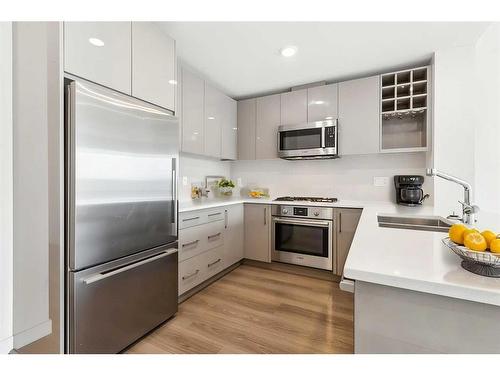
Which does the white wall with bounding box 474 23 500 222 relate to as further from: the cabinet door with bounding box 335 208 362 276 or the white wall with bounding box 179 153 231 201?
the white wall with bounding box 179 153 231 201

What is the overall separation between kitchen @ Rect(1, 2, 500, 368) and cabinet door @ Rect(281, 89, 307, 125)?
20mm

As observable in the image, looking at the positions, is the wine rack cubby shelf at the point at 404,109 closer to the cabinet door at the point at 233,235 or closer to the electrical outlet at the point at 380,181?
the electrical outlet at the point at 380,181

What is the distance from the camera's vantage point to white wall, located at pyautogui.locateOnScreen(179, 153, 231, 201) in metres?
2.77

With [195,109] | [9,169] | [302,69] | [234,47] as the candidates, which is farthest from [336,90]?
[9,169]

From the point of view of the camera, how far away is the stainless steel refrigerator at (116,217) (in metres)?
1.21

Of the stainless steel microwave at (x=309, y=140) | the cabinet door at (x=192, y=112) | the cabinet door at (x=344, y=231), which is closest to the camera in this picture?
the cabinet door at (x=192, y=112)

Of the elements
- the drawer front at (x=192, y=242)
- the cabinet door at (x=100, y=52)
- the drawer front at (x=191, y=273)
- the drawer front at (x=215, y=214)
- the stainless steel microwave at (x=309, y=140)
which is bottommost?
the drawer front at (x=191, y=273)

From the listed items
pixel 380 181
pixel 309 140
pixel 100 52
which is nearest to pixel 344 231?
pixel 380 181

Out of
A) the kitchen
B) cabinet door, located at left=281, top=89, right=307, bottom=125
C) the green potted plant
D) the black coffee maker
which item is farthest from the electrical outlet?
the green potted plant

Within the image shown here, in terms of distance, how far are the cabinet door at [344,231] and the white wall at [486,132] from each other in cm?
109

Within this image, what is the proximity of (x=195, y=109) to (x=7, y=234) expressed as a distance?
2449 millimetres

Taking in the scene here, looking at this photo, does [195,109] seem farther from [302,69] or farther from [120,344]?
[120,344]

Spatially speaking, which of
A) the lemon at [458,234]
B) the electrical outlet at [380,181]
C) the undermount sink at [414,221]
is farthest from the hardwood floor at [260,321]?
the electrical outlet at [380,181]

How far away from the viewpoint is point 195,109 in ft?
8.30
